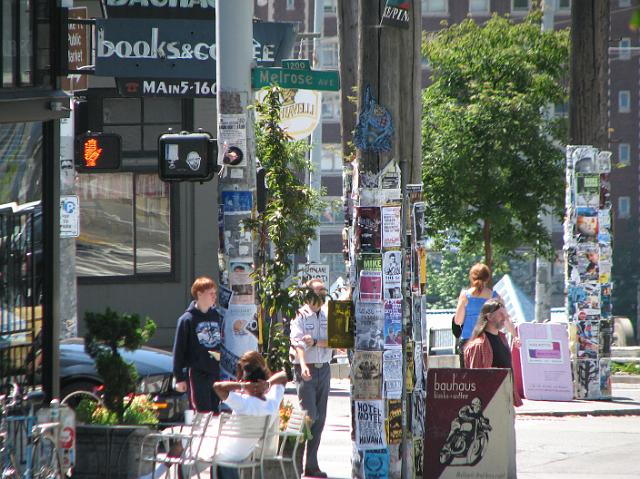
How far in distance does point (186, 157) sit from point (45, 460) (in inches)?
121

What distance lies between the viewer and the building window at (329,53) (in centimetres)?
7488

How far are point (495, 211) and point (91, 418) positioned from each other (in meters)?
16.2

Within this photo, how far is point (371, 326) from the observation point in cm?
962

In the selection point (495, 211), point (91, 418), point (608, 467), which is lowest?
point (608, 467)

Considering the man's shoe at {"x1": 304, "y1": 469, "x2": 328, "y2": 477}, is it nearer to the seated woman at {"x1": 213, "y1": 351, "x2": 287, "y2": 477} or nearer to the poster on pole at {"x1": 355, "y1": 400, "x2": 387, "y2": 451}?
the poster on pole at {"x1": 355, "y1": 400, "x2": 387, "y2": 451}

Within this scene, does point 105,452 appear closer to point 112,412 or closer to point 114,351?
point 112,412

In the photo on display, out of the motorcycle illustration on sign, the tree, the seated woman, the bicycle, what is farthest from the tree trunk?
Result: the bicycle

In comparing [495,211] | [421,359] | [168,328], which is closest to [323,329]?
[421,359]

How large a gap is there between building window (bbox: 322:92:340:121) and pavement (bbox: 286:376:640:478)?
57013mm

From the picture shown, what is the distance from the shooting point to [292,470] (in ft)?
31.2

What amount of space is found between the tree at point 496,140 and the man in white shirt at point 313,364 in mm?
12446

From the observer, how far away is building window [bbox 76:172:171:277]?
23016mm

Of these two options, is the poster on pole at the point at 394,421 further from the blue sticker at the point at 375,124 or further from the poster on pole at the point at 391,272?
the blue sticker at the point at 375,124

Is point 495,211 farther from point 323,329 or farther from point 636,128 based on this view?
point 636,128
